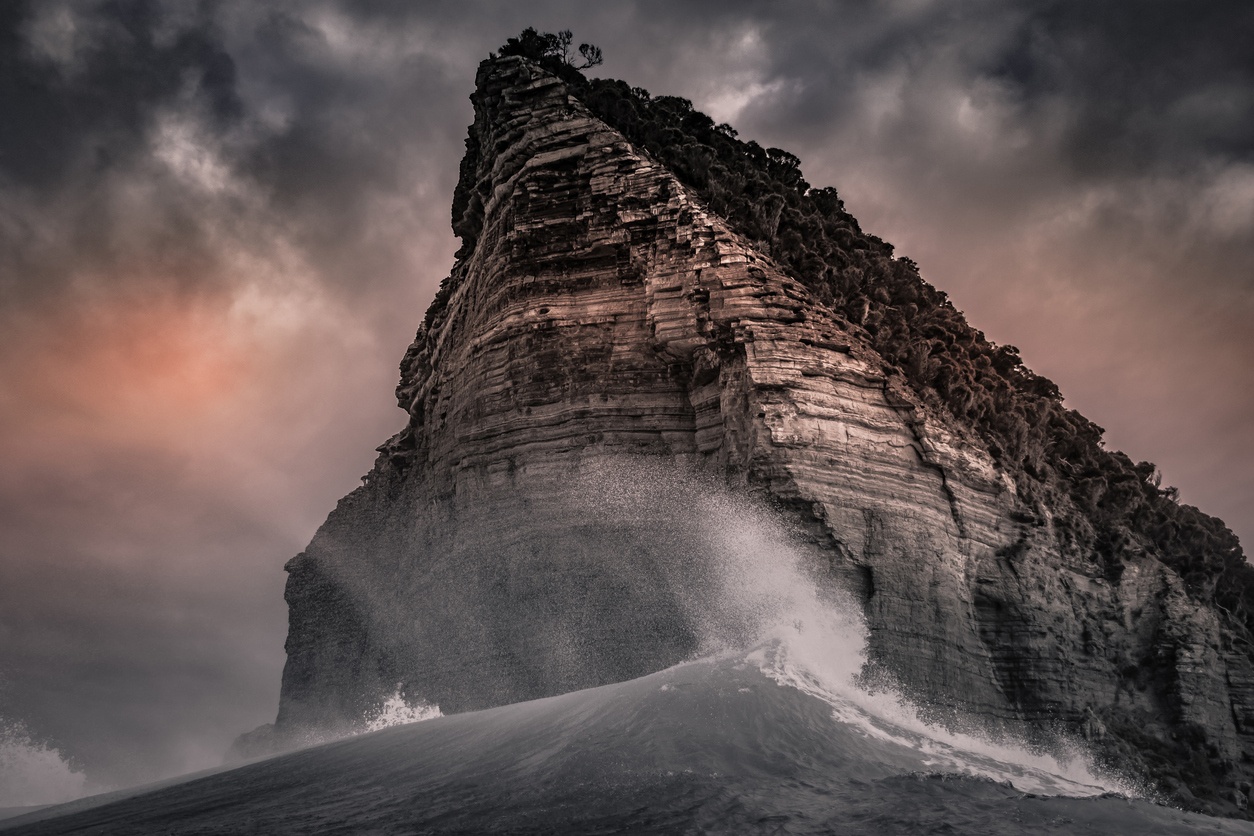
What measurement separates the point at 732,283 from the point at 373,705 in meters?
17.6

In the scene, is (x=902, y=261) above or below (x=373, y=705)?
above

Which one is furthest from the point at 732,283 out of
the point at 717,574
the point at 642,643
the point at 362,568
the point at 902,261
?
the point at 362,568

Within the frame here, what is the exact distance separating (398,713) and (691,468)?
38.8 ft

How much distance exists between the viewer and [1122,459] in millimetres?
28062

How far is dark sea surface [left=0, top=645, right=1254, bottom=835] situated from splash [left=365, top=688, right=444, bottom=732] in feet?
23.7

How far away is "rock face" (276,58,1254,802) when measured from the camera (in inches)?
699

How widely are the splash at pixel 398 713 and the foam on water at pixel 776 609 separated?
8.03m

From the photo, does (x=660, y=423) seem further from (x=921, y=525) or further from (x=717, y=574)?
(x=921, y=525)

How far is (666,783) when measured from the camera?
9.15m

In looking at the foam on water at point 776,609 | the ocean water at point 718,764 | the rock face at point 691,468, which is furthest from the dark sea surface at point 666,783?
the rock face at point 691,468

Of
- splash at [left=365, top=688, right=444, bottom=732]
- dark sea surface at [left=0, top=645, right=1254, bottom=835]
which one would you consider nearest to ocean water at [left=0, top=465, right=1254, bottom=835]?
dark sea surface at [left=0, top=645, right=1254, bottom=835]

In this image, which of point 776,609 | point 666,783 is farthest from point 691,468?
point 666,783

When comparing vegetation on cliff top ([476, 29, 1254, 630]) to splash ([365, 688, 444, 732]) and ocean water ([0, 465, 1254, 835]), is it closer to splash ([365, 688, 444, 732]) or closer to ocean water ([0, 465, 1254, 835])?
ocean water ([0, 465, 1254, 835])

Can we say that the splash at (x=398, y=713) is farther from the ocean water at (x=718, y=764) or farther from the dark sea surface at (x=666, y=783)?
the dark sea surface at (x=666, y=783)
